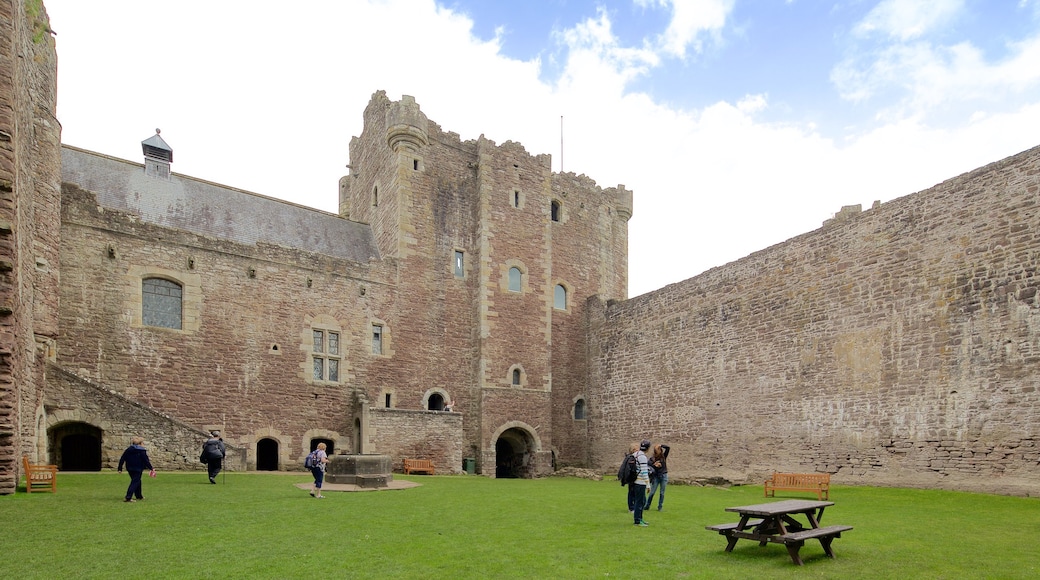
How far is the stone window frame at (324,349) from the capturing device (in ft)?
72.8

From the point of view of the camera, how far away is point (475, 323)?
26156 mm

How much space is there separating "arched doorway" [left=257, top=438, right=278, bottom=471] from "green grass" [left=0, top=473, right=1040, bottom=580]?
8.17 meters

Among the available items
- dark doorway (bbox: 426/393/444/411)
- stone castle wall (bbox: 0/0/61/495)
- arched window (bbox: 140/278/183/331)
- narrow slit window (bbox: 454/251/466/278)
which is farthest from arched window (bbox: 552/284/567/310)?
stone castle wall (bbox: 0/0/61/495)

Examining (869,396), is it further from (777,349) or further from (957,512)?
(957,512)

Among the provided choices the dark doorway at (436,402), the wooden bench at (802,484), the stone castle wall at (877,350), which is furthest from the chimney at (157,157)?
the wooden bench at (802,484)

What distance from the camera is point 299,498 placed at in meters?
12.5

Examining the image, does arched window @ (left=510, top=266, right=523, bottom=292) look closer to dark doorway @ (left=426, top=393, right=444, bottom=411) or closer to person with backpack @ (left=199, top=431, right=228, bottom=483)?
dark doorway @ (left=426, top=393, right=444, bottom=411)

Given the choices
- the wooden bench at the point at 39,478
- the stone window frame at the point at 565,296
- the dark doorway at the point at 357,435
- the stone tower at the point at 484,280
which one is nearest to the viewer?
the wooden bench at the point at 39,478

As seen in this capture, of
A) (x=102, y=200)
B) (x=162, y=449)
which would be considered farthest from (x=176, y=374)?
(x=102, y=200)

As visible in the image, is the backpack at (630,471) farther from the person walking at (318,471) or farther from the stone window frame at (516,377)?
the stone window frame at (516,377)

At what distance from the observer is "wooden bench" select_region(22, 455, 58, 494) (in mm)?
11523

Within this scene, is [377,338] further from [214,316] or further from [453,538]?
[453,538]

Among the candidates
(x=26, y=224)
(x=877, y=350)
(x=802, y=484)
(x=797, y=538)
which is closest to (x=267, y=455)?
(x=26, y=224)

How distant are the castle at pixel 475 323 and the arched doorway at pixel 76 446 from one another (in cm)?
7
